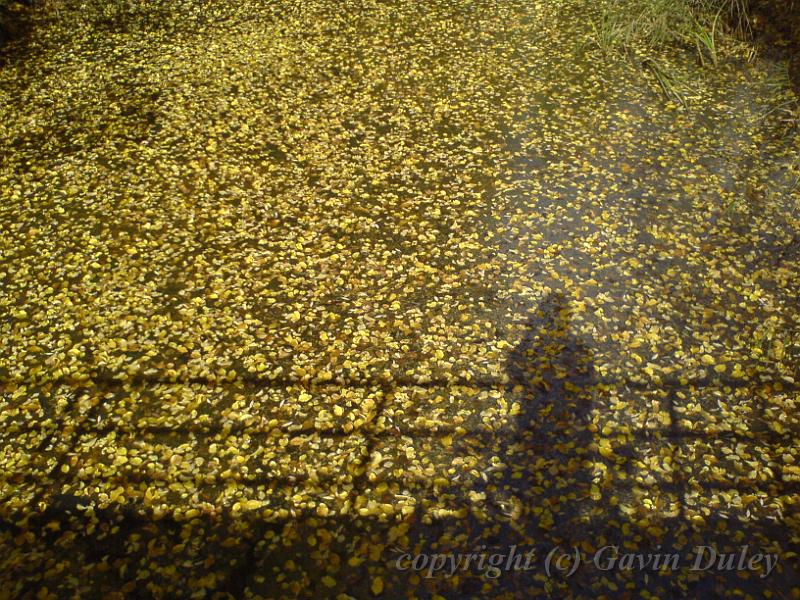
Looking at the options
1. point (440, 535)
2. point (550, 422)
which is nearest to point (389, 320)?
point (550, 422)

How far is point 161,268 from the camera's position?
14.6 feet

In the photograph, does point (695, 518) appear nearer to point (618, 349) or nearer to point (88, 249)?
point (618, 349)

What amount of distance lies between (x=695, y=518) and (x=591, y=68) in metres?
4.79

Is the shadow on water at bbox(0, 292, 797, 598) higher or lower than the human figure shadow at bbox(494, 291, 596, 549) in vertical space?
lower

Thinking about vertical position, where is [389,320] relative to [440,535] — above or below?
above

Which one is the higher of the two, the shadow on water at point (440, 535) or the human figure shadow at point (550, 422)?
the human figure shadow at point (550, 422)

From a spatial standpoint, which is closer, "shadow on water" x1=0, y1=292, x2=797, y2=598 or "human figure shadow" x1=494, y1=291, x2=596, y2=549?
"shadow on water" x1=0, y1=292, x2=797, y2=598

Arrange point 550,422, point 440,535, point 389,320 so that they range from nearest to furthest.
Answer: point 440,535
point 550,422
point 389,320

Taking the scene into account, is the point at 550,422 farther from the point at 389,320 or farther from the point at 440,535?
the point at 389,320

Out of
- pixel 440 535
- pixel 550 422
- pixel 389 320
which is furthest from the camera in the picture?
pixel 389 320

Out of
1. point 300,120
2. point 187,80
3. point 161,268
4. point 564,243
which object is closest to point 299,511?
point 161,268

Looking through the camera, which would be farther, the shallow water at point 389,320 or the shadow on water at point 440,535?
the shallow water at point 389,320

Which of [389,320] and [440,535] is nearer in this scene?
[440,535]

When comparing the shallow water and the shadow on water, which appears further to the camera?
the shallow water
